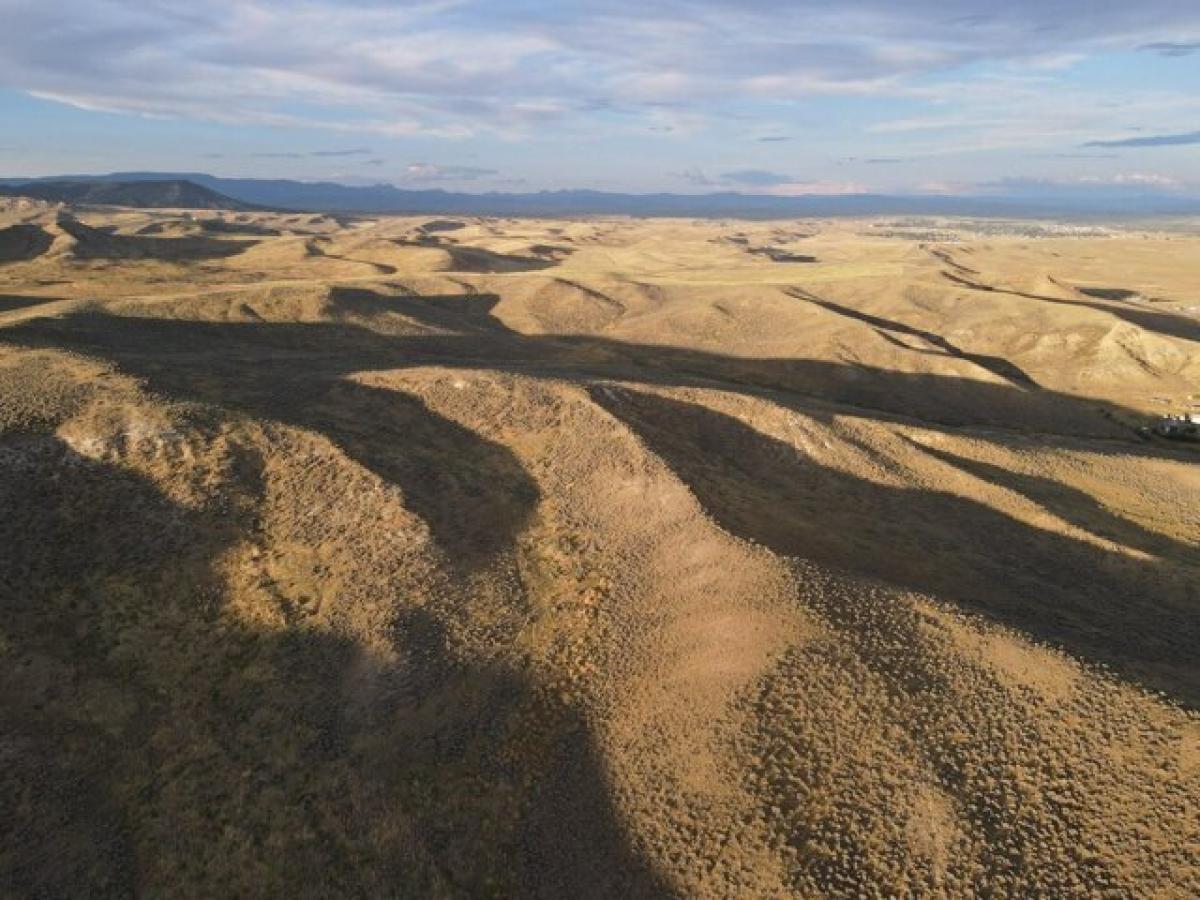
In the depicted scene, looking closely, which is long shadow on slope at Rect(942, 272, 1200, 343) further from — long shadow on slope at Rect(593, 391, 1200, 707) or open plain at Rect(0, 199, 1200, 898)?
long shadow on slope at Rect(593, 391, 1200, 707)

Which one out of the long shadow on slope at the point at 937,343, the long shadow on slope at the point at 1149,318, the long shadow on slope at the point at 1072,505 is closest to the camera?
the long shadow on slope at the point at 1072,505

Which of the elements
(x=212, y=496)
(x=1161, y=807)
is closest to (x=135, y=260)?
(x=212, y=496)

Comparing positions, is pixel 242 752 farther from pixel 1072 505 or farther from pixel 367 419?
pixel 1072 505

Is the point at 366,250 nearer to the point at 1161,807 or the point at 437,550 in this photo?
the point at 437,550

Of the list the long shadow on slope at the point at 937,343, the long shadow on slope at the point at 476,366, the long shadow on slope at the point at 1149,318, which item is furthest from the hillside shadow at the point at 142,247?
the long shadow on slope at the point at 1149,318

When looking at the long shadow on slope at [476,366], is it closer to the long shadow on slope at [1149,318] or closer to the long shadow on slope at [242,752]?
the long shadow on slope at [242,752]

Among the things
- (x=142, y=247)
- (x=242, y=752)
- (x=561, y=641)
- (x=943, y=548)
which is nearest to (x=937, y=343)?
(x=943, y=548)
